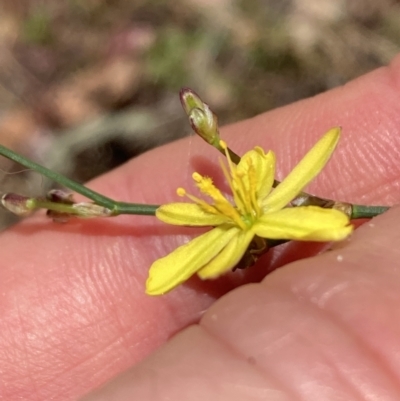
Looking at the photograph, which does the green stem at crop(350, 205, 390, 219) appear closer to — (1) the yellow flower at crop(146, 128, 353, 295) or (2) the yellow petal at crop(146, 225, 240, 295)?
(1) the yellow flower at crop(146, 128, 353, 295)


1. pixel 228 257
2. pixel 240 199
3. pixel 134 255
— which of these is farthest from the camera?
pixel 134 255

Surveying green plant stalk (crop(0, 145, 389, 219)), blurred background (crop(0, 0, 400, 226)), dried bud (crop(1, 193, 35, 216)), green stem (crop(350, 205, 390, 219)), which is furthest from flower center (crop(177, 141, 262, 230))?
blurred background (crop(0, 0, 400, 226))

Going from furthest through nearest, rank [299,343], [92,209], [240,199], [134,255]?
[134,255] < [92,209] < [240,199] < [299,343]

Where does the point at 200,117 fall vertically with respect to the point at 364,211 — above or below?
above

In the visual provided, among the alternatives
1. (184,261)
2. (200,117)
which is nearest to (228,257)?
(184,261)

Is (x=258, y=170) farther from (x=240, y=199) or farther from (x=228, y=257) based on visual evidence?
(x=228, y=257)

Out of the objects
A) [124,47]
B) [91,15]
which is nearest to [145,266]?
[124,47]

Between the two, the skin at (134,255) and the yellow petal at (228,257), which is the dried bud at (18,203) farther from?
the yellow petal at (228,257)
